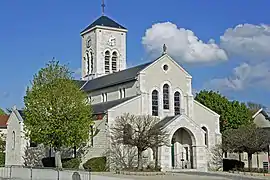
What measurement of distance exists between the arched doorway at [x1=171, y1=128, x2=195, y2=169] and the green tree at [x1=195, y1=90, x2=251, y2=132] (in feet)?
49.7

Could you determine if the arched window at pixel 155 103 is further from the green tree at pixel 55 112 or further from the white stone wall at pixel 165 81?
the green tree at pixel 55 112

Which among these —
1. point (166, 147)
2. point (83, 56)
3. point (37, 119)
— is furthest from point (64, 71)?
point (83, 56)

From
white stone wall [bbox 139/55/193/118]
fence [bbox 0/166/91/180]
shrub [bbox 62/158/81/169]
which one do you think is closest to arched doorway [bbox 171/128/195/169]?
white stone wall [bbox 139/55/193/118]

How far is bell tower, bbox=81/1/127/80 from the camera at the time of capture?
6806 centimetres

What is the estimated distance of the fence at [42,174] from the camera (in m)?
27.8

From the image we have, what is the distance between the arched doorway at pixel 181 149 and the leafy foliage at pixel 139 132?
4.73 meters

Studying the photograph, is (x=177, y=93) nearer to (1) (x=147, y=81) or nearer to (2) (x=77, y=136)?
(1) (x=147, y=81)

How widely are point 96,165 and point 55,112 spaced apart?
6210mm

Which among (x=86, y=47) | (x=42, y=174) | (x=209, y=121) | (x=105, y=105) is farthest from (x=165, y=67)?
(x=86, y=47)

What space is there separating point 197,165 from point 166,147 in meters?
4.49

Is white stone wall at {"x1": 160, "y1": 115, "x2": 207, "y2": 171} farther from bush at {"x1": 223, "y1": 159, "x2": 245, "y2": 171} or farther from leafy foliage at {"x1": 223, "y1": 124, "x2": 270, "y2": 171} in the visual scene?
bush at {"x1": 223, "y1": 159, "x2": 245, "y2": 171}

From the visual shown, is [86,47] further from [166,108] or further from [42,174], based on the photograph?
[42,174]

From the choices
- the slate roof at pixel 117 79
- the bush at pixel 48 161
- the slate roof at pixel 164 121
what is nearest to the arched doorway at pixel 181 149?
the slate roof at pixel 164 121

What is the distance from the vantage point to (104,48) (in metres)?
68.4
